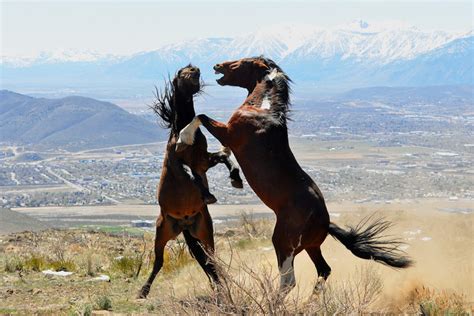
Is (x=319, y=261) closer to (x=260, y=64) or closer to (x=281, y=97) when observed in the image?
(x=281, y=97)

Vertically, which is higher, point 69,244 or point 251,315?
point 251,315

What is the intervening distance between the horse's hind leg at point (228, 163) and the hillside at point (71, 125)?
141115 millimetres

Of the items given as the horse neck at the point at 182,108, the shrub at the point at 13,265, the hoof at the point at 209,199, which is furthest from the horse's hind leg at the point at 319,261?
the shrub at the point at 13,265

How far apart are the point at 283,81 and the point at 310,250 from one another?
6.47 ft

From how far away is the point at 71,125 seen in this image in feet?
558

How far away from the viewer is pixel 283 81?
883cm

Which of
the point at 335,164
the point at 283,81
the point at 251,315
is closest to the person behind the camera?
the point at 251,315

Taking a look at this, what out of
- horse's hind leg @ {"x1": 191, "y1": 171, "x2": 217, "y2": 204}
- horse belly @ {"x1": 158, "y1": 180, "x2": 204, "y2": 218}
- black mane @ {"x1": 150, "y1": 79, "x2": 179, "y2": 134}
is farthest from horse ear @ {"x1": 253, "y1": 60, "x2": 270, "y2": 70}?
horse belly @ {"x1": 158, "y1": 180, "x2": 204, "y2": 218}

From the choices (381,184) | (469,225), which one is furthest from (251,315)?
(381,184)

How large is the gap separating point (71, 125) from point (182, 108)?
540 feet

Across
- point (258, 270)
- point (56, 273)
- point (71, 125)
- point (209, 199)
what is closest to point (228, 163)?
point (209, 199)

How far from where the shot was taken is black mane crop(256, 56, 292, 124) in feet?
28.1

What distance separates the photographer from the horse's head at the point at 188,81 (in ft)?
31.6

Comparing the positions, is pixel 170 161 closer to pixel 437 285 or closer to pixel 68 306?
pixel 68 306
